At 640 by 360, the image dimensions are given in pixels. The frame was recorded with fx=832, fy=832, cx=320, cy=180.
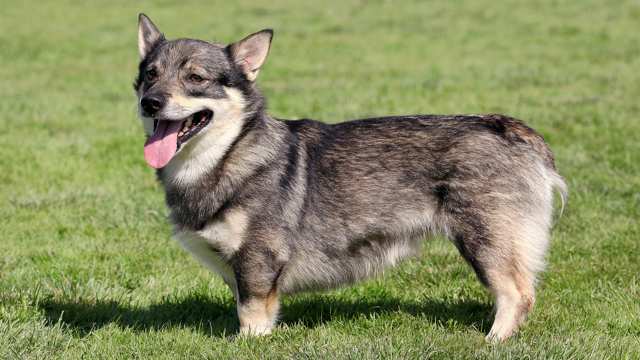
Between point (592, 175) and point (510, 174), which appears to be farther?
point (592, 175)

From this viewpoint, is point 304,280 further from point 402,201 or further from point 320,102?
point 320,102

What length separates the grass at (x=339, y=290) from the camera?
5000 mm

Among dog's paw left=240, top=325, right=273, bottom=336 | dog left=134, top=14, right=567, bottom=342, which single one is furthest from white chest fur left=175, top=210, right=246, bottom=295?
dog's paw left=240, top=325, right=273, bottom=336

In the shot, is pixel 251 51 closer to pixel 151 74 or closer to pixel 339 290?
pixel 151 74

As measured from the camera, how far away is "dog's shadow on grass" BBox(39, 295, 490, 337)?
538 centimetres

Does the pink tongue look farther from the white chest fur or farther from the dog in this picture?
the white chest fur

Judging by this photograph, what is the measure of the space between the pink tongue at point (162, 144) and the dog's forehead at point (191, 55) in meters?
0.37

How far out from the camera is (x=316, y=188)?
5246 mm

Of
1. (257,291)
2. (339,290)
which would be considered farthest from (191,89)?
(339,290)

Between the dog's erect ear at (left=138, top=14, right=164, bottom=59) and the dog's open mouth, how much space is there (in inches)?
25.9

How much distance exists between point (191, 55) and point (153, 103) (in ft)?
1.52

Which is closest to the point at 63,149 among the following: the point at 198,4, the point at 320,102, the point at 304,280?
the point at 320,102

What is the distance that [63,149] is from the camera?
10203mm

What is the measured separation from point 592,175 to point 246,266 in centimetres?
552
